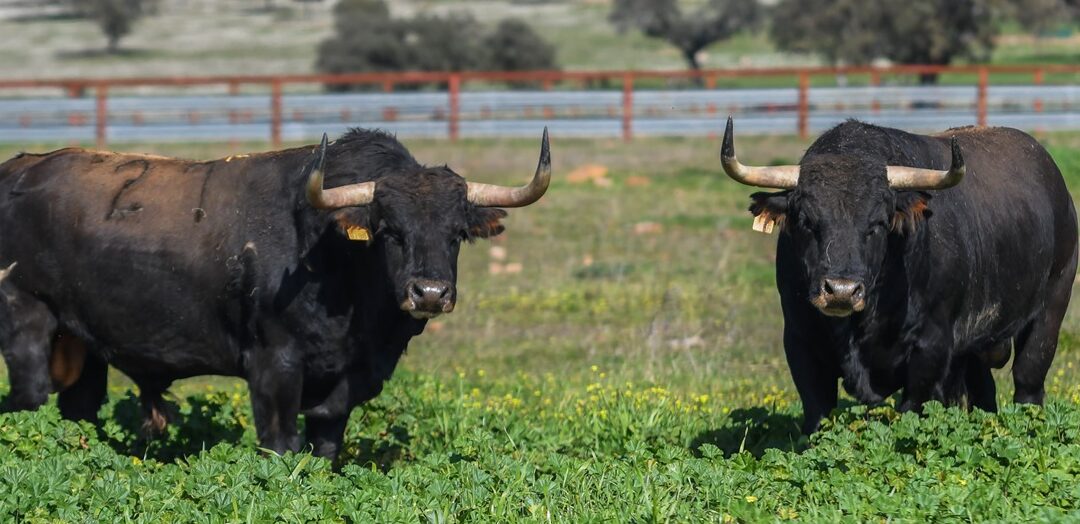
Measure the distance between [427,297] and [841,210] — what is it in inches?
81.9

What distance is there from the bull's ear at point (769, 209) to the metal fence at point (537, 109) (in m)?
22.5

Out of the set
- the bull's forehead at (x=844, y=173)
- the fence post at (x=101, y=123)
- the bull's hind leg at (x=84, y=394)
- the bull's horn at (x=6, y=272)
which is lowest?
the fence post at (x=101, y=123)

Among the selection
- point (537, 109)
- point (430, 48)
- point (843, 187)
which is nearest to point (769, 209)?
point (843, 187)

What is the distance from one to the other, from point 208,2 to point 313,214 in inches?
4119

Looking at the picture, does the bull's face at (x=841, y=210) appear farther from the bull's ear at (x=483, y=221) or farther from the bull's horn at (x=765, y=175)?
the bull's ear at (x=483, y=221)

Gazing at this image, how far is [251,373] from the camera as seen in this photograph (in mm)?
8773

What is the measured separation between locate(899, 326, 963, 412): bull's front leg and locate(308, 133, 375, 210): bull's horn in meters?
2.92

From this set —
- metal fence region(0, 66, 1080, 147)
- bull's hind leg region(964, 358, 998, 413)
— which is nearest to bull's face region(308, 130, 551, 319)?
bull's hind leg region(964, 358, 998, 413)

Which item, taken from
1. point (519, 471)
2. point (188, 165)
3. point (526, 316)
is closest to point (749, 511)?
point (519, 471)

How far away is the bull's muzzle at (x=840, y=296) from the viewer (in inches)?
314

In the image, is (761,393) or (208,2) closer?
(761,393)

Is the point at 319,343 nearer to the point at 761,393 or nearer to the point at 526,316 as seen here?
the point at 761,393

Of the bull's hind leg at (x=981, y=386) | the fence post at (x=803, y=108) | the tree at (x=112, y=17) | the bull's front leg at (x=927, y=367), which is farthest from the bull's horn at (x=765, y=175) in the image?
the tree at (x=112, y=17)

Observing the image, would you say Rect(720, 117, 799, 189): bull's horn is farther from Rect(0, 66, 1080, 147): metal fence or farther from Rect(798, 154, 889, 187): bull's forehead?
Rect(0, 66, 1080, 147): metal fence
